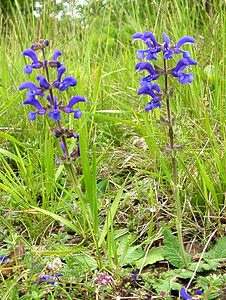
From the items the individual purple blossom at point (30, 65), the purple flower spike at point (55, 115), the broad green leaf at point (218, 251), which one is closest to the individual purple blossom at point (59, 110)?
the purple flower spike at point (55, 115)

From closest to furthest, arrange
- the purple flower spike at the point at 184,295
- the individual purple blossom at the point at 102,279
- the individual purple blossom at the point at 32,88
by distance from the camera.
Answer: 1. the purple flower spike at the point at 184,295
2. the individual purple blossom at the point at 102,279
3. the individual purple blossom at the point at 32,88

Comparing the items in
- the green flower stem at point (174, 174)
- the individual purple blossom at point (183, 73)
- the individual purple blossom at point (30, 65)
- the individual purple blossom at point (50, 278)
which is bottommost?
the individual purple blossom at point (50, 278)

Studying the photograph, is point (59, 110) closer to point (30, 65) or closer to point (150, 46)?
point (30, 65)

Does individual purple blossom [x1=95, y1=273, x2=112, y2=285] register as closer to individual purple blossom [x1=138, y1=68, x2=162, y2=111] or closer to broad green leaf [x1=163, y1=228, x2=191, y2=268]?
broad green leaf [x1=163, y1=228, x2=191, y2=268]

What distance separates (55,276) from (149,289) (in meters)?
0.33

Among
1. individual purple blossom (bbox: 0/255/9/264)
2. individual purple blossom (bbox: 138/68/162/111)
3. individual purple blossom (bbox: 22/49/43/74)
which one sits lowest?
individual purple blossom (bbox: 0/255/9/264)

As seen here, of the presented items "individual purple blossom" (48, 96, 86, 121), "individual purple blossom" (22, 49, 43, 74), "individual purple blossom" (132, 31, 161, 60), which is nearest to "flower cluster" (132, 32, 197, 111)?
"individual purple blossom" (132, 31, 161, 60)

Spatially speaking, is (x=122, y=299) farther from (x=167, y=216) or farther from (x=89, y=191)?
(x=167, y=216)

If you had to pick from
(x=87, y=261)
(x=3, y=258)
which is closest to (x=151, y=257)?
(x=87, y=261)

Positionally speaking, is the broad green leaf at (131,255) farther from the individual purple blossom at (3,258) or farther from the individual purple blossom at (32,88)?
the individual purple blossom at (32,88)

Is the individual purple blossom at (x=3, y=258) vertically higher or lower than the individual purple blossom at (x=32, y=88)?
lower

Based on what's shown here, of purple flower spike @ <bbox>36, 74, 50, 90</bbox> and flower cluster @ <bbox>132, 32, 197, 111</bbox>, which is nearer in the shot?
flower cluster @ <bbox>132, 32, 197, 111</bbox>

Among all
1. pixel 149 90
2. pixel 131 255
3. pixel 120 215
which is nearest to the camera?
pixel 149 90

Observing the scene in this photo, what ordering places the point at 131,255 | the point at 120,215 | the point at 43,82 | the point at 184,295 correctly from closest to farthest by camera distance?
the point at 184,295 → the point at 43,82 → the point at 131,255 → the point at 120,215
